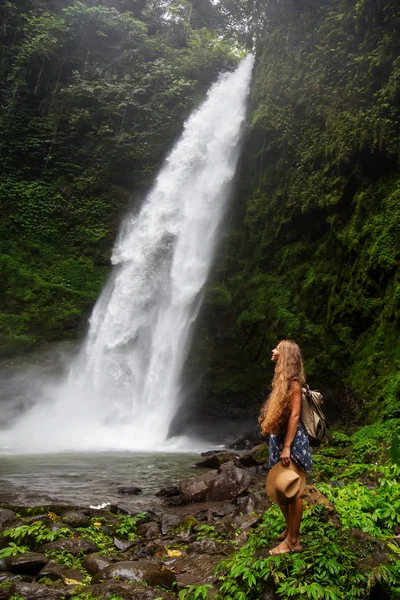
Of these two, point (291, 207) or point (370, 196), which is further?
point (291, 207)

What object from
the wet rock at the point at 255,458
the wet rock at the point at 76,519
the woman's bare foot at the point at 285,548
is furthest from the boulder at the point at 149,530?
the wet rock at the point at 255,458

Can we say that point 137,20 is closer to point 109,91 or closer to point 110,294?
point 109,91

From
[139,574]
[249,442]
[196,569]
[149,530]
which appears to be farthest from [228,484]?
[249,442]

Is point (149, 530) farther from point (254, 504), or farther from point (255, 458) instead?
point (255, 458)

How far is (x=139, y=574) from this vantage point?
3193mm

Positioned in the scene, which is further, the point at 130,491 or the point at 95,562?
the point at 130,491

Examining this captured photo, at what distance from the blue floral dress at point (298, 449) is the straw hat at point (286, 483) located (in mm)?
44

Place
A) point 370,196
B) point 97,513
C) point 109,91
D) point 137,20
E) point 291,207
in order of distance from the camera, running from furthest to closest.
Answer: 1. point 137,20
2. point 109,91
3. point 291,207
4. point 370,196
5. point 97,513

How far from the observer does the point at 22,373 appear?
49.2ft

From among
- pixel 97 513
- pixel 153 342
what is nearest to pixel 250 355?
pixel 153 342

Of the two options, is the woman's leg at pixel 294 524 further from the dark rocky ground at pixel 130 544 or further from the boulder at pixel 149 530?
the boulder at pixel 149 530

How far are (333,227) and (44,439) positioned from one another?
989 cm

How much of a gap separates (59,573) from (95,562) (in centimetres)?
29

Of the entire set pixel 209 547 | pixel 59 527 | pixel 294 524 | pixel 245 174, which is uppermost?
pixel 245 174
